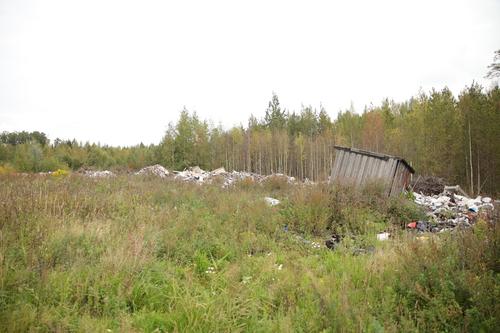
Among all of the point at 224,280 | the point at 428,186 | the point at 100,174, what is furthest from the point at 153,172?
the point at 224,280

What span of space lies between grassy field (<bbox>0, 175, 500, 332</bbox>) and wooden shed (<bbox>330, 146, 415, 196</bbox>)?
5.97 m

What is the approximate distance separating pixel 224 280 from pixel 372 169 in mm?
9498

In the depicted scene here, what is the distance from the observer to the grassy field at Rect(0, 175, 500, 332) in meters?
2.82

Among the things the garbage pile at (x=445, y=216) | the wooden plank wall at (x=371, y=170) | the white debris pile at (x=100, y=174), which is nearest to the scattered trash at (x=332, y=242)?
the garbage pile at (x=445, y=216)

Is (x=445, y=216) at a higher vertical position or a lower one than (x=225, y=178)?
lower

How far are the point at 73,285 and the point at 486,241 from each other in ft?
15.5

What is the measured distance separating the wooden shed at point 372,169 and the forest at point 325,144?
1266 millimetres

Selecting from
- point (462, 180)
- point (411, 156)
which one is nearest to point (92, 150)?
point (411, 156)

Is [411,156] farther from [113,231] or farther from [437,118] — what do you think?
[113,231]

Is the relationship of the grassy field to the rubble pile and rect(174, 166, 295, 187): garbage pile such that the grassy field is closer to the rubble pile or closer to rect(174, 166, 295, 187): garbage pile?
rect(174, 166, 295, 187): garbage pile

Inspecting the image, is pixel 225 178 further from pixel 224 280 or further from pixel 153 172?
pixel 224 280

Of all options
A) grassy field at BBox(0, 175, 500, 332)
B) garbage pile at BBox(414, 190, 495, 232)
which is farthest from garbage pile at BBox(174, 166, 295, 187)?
grassy field at BBox(0, 175, 500, 332)

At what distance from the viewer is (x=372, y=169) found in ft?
38.8

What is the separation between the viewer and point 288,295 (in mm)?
3457
